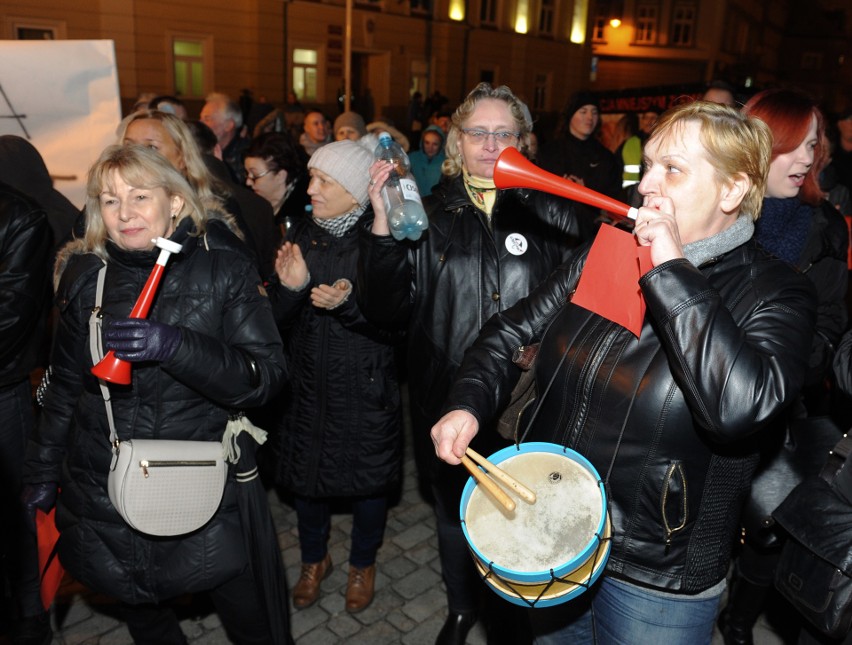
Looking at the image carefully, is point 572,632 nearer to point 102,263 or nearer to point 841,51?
point 102,263

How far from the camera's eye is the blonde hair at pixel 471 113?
3189mm

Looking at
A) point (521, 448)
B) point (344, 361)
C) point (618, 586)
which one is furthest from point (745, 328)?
point (344, 361)

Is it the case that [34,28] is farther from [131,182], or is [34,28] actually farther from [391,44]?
[131,182]

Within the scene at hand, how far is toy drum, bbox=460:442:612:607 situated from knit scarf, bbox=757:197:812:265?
1.89m

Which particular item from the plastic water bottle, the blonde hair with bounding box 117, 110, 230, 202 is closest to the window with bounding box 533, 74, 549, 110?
the blonde hair with bounding box 117, 110, 230, 202

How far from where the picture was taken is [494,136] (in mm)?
3096

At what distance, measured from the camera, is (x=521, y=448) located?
1.99 meters

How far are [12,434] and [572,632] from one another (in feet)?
8.52

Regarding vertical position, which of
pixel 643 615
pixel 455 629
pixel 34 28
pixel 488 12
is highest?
pixel 488 12

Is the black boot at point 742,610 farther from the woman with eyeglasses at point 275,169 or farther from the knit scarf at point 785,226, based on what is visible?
the woman with eyeglasses at point 275,169

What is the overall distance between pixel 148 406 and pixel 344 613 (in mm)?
1681

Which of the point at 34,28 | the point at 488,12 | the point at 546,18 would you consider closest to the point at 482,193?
the point at 34,28

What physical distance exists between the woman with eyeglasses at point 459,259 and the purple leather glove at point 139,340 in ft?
2.88

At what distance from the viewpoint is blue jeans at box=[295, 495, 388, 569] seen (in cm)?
376
